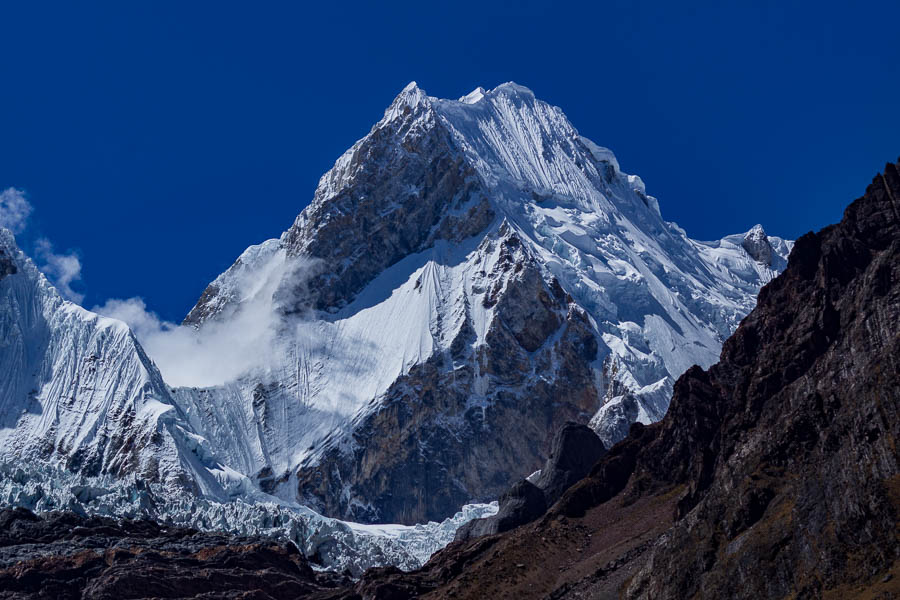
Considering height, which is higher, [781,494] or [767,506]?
[781,494]

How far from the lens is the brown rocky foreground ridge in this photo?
381ft

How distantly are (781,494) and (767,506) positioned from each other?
177 centimetres

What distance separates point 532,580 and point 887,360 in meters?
57.9

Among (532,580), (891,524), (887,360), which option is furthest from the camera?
(532,580)

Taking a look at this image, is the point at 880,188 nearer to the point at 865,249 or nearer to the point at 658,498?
the point at 865,249

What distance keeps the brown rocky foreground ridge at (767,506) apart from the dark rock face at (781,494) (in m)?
0.20

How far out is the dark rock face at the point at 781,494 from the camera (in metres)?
115

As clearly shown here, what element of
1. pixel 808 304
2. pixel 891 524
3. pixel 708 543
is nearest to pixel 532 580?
pixel 708 543

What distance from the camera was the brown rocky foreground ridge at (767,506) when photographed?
11625cm

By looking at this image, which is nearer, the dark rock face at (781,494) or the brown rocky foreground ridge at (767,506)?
the dark rock face at (781,494)

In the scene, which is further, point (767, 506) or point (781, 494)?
point (767, 506)

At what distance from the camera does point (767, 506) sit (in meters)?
133

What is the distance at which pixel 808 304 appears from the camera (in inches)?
7352

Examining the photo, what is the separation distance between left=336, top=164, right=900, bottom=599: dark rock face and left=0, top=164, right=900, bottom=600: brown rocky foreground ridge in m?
0.20
